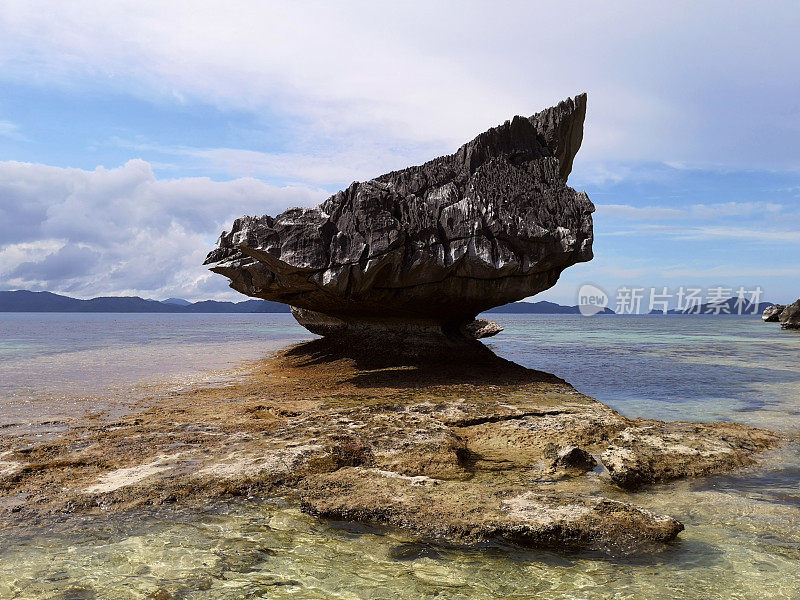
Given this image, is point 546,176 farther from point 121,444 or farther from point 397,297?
point 121,444

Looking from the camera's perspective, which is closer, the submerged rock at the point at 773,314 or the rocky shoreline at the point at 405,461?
the rocky shoreline at the point at 405,461

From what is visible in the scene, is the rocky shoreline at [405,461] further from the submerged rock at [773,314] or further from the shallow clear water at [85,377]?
the submerged rock at [773,314]

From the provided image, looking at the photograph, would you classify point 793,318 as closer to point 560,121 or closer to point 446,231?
point 560,121

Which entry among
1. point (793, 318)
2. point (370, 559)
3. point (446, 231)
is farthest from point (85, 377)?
point (793, 318)

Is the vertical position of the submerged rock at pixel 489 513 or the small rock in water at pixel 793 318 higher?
the small rock in water at pixel 793 318

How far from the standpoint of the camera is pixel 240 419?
9.90 meters

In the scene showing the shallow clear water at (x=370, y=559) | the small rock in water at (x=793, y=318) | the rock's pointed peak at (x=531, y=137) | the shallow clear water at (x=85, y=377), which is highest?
the rock's pointed peak at (x=531, y=137)

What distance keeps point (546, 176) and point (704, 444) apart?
30.8 feet

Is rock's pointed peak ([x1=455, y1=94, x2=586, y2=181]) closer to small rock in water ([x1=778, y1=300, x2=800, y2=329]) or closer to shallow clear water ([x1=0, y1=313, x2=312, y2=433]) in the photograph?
shallow clear water ([x1=0, y1=313, x2=312, y2=433])

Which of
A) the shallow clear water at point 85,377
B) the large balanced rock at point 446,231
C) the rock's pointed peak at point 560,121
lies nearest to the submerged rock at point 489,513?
the shallow clear water at point 85,377

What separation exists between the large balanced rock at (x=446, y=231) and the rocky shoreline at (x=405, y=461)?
3920 millimetres

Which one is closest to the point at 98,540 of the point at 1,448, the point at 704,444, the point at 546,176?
the point at 1,448

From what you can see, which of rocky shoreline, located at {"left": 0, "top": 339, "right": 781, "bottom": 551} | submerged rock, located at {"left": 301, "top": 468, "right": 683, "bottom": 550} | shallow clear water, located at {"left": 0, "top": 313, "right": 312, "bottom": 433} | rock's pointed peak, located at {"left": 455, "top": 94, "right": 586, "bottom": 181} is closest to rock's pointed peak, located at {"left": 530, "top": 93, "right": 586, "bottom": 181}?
rock's pointed peak, located at {"left": 455, "top": 94, "right": 586, "bottom": 181}

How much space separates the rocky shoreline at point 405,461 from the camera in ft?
17.8
